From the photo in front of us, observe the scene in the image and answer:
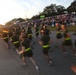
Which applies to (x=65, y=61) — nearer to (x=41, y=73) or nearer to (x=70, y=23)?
(x=41, y=73)

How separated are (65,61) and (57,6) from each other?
137786 millimetres

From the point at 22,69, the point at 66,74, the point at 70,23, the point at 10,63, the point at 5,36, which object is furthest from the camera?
the point at 70,23

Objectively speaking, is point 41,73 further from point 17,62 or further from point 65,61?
point 17,62

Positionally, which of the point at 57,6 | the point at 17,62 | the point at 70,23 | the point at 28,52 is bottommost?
the point at 57,6

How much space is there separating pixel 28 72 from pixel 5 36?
364 inches

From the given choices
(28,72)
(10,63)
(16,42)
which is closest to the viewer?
(28,72)

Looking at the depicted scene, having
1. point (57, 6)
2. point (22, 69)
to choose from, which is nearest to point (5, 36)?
point (22, 69)

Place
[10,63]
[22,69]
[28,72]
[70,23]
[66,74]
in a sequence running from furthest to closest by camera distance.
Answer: [70,23]
[10,63]
[22,69]
[28,72]
[66,74]

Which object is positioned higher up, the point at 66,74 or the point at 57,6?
the point at 66,74

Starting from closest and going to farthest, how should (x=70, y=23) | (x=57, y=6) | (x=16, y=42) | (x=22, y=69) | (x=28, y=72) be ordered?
(x=28, y=72)
(x=22, y=69)
(x=16, y=42)
(x=70, y=23)
(x=57, y=6)

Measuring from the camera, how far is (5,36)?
65.6 feet

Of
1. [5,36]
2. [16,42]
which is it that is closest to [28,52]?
[16,42]

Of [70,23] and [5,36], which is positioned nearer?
[5,36]

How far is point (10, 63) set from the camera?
555 inches
